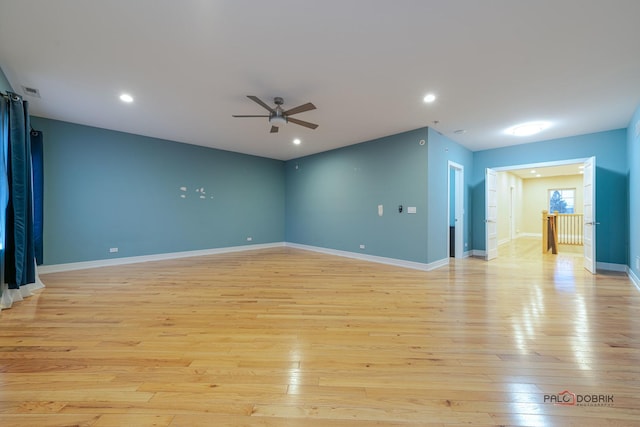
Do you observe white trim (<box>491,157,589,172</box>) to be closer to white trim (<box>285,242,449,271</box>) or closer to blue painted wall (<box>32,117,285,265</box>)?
white trim (<box>285,242,449,271</box>)

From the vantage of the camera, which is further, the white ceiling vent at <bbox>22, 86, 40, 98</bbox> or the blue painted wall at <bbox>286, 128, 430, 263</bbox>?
the blue painted wall at <bbox>286, 128, 430, 263</bbox>

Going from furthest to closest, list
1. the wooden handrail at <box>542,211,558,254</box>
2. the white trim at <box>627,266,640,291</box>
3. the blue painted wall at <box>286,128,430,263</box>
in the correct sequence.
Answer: the wooden handrail at <box>542,211,558,254</box> → the blue painted wall at <box>286,128,430,263</box> → the white trim at <box>627,266,640,291</box>

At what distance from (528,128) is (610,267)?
10.3ft

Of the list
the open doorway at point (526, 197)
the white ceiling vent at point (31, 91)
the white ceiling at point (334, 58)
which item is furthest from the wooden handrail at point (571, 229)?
the white ceiling vent at point (31, 91)

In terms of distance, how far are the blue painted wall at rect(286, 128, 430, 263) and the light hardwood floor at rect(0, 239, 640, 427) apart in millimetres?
1577

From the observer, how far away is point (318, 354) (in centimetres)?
197

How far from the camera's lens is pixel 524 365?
5.98ft

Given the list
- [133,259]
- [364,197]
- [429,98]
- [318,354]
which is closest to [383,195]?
[364,197]

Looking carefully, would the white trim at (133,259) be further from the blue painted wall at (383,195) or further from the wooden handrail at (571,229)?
the wooden handrail at (571,229)

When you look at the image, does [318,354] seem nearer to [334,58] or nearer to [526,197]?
[334,58]

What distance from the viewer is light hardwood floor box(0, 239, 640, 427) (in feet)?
4.57

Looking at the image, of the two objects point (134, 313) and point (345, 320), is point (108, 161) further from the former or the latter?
point (345, 320)

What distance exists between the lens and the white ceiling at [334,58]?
204 centimetres

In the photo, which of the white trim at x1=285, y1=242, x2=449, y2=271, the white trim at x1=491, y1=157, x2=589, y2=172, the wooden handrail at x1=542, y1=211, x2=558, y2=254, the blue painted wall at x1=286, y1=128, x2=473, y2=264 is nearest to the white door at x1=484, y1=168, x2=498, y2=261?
the white trim at x1=491, y1=157, x2=589, y2=172
